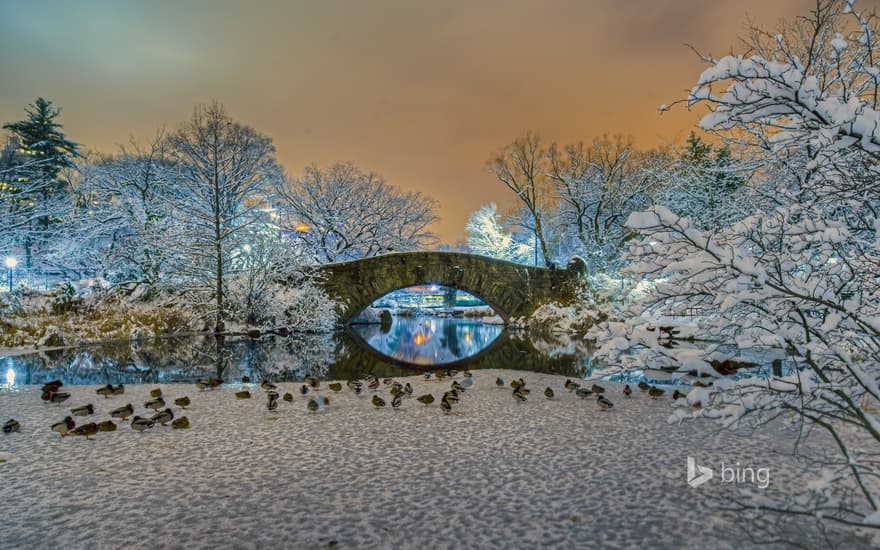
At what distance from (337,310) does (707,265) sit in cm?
1909

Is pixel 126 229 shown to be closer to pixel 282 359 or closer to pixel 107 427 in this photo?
pixel 282 359

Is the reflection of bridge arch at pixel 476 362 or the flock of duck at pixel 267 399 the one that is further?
the reflection of bridge arch at pixel 476 362

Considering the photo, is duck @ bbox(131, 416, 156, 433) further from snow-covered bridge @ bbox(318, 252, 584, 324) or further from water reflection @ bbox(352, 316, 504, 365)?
snow-covered bridge @ bbox(318, 252, 584, 324)

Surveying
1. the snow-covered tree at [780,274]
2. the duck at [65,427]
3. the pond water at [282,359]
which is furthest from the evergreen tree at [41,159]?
the snow-covered tree at [780,274]

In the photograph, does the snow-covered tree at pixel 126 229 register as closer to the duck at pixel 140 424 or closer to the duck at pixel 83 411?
the duck at pixel 83 411

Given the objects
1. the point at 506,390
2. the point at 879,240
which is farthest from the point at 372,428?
the point at 879,240

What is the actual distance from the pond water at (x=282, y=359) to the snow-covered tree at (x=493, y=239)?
2268 centimetres

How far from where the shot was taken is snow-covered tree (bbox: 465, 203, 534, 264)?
1576 inches

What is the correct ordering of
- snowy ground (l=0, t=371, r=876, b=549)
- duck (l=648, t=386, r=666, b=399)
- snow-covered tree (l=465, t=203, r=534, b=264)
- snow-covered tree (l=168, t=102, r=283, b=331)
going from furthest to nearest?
snow-covered tree (l=465, t=203, r=534, b=264) < snow-covered tree (l=168, t=102, r=283, b=331) < duck (l=648, t=386, r=666, b=399) < snowy ground (l=0, t=371, r=876, b=549)

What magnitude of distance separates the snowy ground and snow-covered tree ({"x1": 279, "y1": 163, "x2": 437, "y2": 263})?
23133 millimetres

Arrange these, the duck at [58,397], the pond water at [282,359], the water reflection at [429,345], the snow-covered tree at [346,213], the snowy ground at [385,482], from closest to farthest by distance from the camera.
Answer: the snowy ground at [385,482] → the duck at [58,397] → the pond water at [282,359] → the water reflection at [429,345] → the snow-covered tree at [346,213]

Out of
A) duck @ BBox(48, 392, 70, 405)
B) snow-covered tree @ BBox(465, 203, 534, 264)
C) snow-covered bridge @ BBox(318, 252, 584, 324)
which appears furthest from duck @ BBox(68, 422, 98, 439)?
snow-covered tree @ BBox(465, 203, 534, 264)

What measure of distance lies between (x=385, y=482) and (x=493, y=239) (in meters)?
37.0

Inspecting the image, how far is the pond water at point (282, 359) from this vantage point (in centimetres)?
987
